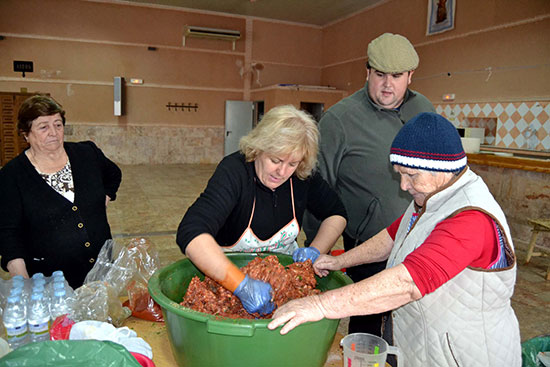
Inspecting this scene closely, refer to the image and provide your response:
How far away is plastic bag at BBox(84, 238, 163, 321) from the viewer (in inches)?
63.5

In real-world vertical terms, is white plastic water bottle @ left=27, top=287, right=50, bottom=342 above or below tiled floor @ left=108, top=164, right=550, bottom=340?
above

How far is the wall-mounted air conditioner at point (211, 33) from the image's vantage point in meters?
11.0

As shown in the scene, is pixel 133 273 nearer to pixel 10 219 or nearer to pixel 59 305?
pixel 59 305

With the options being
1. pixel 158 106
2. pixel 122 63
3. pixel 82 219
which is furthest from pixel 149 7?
pixel 82 219

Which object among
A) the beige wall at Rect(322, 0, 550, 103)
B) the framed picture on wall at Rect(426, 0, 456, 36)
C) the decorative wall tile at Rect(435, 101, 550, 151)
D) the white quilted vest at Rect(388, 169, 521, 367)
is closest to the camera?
the white quilted vest at Rect(388, 169, 521, 367)

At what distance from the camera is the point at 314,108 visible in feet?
37.1

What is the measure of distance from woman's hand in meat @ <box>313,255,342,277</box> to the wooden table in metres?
0.25

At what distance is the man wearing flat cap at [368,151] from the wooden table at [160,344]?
→ 2.41 feet

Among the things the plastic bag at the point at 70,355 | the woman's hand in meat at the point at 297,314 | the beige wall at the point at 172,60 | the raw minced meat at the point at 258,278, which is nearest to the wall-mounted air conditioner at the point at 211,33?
the beige wall at the point at 172,60

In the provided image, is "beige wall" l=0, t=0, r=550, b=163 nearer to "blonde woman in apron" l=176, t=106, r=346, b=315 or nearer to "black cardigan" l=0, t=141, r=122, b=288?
"blonde woman in apron" l=176, t=106, r=346, b=315

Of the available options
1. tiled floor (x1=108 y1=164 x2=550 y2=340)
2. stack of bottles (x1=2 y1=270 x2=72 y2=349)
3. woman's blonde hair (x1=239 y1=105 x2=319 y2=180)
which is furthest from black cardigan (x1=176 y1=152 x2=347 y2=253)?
tiled floor (x1=108 y1=164 x2=550 y2=340)

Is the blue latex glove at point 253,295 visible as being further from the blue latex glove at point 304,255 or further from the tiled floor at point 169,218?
the tiled floor at point 169,218

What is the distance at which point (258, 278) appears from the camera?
1.54 meters

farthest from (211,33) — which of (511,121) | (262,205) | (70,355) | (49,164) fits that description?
(70,355)
